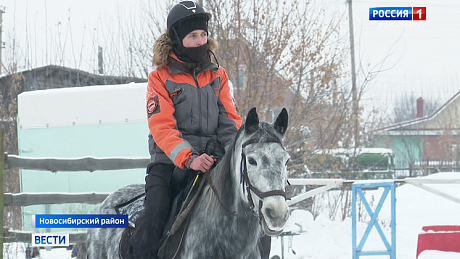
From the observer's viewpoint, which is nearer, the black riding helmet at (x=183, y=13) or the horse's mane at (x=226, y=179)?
the horse's mane at (x=226, y=179)

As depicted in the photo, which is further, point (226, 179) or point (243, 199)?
point (226, 179)

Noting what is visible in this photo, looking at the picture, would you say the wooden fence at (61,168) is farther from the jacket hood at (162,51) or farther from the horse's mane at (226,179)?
the horse's mane at (226,179)

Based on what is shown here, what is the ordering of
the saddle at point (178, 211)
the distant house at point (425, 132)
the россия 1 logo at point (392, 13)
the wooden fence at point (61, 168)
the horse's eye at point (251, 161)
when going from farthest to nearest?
the distant house at point (425, 132)
the россия 1 logo at point (392, 13)
the wooden fence at point (61, 168)
the saddle at point (178, 211)
the horse's eye at point (251, 161)

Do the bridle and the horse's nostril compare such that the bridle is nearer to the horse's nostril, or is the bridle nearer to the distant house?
the horse's nostril

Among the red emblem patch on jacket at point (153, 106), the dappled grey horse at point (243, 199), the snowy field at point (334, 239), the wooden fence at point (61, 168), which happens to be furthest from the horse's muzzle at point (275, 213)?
the snowy field at point (334, 239)

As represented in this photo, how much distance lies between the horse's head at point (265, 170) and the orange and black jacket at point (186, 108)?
1.78 feet

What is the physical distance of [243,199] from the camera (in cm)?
281

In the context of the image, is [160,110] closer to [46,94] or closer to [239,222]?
[239,222]

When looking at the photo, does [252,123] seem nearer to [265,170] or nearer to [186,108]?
[265,170]

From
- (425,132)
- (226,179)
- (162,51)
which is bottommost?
(425,132)

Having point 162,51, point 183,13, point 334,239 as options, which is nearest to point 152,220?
point 162,51

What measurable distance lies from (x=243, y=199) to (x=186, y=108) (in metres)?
0.78

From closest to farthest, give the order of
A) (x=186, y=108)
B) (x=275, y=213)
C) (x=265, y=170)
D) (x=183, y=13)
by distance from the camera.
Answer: (x=275, y=213) → (x=265, y=170) → (x=186, y=108) → (x=183, y=13)

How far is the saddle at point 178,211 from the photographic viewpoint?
3.07m
